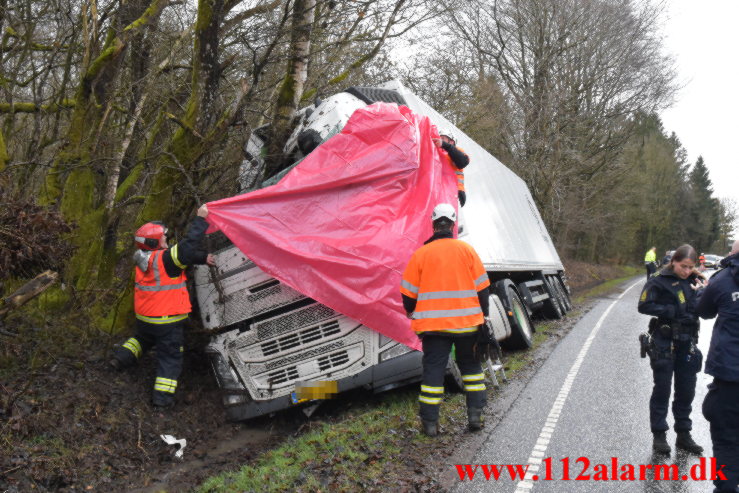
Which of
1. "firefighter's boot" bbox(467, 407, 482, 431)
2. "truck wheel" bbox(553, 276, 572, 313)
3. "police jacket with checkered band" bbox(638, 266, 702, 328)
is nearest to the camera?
"police jacket with checkered band" bbox(638, 266, 702, 328)

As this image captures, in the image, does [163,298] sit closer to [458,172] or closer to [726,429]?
[458,172]

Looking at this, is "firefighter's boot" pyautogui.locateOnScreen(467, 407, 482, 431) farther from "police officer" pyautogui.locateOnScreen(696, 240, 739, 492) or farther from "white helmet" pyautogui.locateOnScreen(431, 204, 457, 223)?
"police officer" pyautogui.locateOnScreen(696, 240, 739, 492)

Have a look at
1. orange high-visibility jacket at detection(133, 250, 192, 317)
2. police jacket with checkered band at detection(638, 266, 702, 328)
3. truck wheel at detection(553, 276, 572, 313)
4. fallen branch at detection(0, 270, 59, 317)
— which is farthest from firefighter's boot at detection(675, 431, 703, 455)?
truck wheel at detection(553, 276, 572, 313)

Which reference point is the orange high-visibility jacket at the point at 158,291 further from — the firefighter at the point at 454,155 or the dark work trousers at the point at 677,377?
the dark work trousers at the point at 677,377

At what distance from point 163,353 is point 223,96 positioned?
3.73m

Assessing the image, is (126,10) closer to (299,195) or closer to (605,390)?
(299,195)

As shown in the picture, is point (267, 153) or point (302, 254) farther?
point (267, 153)

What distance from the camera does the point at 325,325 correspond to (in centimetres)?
515

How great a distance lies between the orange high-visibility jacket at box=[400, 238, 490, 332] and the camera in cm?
452

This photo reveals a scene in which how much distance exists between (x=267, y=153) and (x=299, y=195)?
1529mm

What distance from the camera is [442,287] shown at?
4512 mm

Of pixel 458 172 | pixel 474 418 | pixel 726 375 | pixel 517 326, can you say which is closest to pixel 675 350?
pixel 726 375

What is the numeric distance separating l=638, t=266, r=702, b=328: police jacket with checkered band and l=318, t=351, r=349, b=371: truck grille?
7.84 feet

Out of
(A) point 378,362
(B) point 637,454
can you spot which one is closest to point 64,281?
(A) point 378,362
